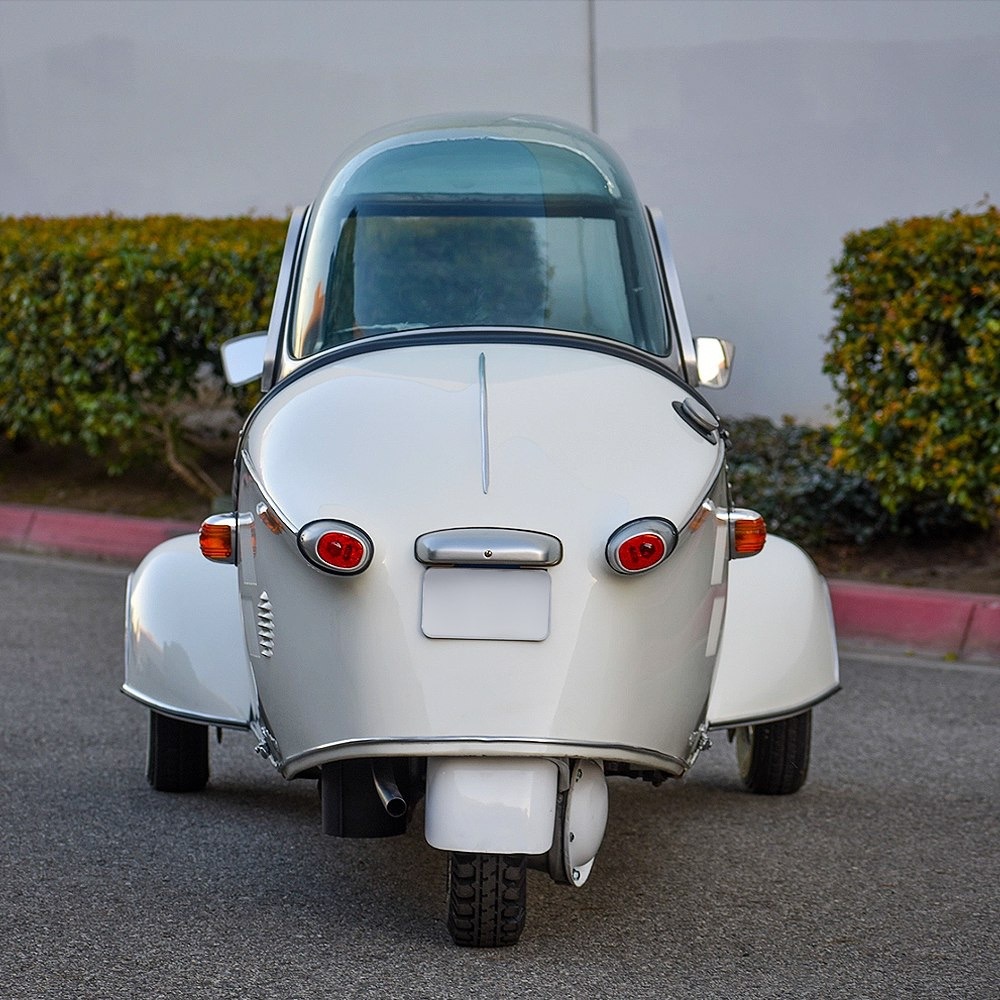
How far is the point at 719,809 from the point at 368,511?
6.06 feet

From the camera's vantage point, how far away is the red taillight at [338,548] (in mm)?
3299

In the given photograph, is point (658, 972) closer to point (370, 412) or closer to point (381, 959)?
point (381, 959)

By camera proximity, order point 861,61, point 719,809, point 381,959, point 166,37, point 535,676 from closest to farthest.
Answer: point 535,676 → point 381,959 → point 719,809 → point 861,61 → point 166,37

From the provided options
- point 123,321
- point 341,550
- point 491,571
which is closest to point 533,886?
point 491,571

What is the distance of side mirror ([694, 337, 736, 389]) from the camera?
4.26 metres

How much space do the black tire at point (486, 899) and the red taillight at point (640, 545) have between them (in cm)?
65

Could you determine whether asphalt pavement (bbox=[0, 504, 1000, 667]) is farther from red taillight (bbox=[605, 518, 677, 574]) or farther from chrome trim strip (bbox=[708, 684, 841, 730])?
red taillight (bbox=[605, 518, 677, 574])

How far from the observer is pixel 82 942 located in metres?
3.60

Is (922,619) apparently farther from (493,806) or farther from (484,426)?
(493,806)

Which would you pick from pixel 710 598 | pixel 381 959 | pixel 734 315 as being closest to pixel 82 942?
pixel 381 959

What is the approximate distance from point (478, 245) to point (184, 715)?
55.5 inches

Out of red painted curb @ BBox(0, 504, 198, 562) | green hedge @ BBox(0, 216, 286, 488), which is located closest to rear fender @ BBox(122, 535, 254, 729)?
red painted curb @ BBox(0, 504, 198, 562)

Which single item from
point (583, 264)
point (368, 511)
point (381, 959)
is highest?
point (583, 264)

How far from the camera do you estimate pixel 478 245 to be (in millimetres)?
4227
